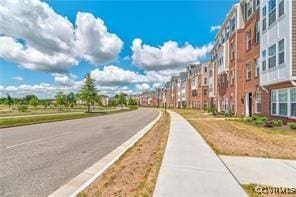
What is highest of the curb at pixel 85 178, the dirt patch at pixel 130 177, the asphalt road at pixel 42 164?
the dirt patch at pixel 130 177

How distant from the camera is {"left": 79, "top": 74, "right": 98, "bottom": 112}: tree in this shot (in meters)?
59.7

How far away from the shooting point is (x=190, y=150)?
30.3 feet

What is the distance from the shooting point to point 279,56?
17469 millimetres

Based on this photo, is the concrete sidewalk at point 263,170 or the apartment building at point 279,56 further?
the apartment building at point 279,56

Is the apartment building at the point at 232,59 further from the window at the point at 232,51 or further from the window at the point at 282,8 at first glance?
the window at the point at 282,8


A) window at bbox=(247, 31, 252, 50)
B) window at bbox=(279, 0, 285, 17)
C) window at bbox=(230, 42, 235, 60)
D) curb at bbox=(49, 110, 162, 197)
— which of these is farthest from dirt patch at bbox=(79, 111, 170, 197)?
window at bbox=(230, 42, 235, 60)

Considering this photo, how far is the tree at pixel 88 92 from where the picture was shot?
59706 mm

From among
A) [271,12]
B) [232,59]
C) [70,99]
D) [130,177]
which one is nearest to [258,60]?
[271,12]

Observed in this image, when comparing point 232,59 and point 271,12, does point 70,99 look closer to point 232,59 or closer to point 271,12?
point 232,59

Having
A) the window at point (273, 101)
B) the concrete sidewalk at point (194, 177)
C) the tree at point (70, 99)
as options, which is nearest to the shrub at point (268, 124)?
the window at point (273, 101)

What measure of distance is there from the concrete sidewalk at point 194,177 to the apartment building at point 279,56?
35.9 ft

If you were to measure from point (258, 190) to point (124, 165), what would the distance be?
3.62 meters

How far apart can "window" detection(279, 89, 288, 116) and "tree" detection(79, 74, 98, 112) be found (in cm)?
4659

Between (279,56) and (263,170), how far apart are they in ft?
43.9
